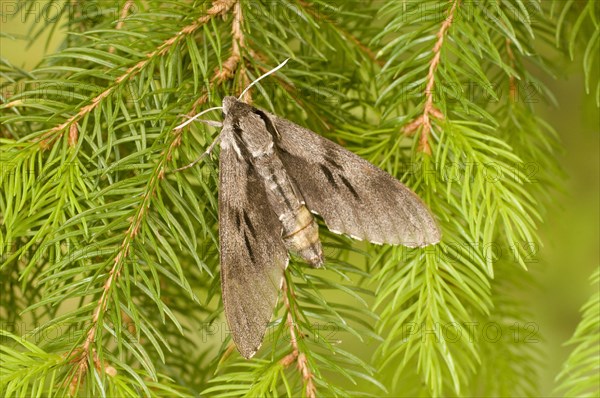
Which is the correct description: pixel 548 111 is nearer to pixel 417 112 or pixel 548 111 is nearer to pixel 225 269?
pixel 417 112

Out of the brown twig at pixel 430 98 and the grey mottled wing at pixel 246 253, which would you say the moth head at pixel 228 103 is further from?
the brown twig at pixel 430 98

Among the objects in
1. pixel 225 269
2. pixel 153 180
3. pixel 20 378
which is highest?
pixel 153 180

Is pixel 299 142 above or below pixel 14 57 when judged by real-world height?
above

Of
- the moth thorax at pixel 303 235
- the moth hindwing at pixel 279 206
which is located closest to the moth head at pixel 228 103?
the moth hindwing at pixel 279 206

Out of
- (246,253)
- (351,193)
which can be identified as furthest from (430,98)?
(246,253)

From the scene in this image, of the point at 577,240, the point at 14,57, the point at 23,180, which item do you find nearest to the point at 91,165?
the point at 23,180
